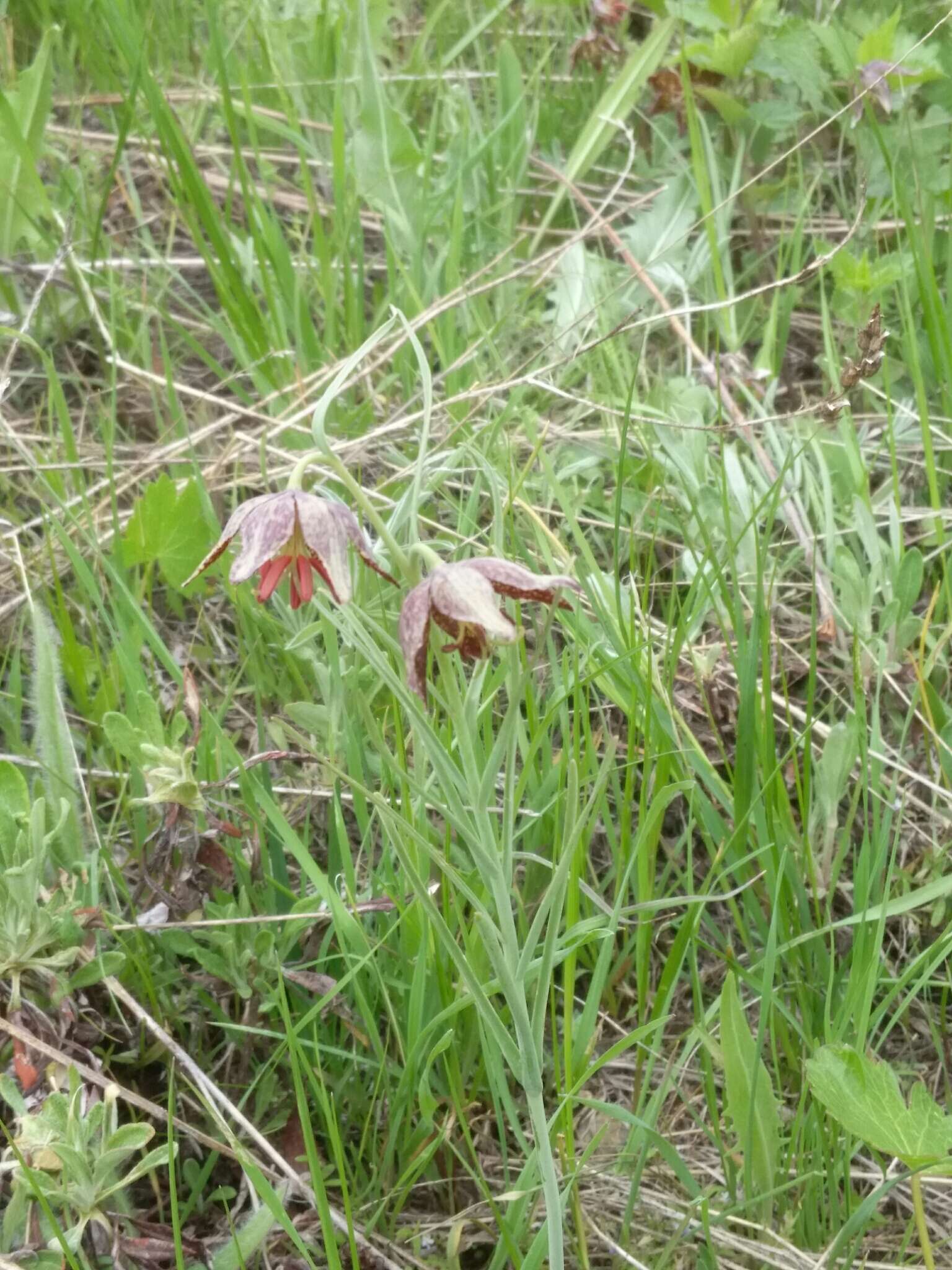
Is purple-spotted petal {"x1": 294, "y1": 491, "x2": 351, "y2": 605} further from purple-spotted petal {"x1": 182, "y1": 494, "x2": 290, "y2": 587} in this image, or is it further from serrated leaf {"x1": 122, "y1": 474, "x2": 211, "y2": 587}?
serrated leaf {"x1": 122, "y1": 474, "x2": 211, "y2": 587}

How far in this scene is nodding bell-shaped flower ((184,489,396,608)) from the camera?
105cm

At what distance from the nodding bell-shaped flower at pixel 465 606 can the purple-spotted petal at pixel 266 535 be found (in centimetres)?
14

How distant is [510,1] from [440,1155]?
2.99 metres

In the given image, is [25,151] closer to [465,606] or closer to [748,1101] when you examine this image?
[465,606]

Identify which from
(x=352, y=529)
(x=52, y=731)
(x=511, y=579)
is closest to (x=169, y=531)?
(x=52, y=731)

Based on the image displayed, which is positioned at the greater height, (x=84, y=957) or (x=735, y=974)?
(x=735, y=974)

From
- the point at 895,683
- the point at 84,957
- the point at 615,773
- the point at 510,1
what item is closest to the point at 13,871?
the point at 84,957

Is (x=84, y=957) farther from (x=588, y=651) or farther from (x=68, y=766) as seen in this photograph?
(x=588, y=651)

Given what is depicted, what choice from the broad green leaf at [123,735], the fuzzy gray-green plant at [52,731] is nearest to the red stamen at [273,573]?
the broad green leaf at [123,735]

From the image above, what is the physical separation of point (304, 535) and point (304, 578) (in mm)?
98

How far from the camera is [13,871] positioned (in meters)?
1.36

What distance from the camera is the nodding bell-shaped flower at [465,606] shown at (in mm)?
983

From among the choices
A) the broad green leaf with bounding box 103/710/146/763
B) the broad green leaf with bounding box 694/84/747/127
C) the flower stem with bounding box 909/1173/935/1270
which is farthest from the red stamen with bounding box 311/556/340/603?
the broad green leaf with bounding box 694/84/747/127

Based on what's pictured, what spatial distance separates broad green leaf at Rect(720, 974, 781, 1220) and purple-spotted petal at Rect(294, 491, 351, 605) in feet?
2.06
